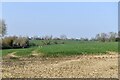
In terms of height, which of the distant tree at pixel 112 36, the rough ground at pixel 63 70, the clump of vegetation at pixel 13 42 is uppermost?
the distant tree at pixel 112 36

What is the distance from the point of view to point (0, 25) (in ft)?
155

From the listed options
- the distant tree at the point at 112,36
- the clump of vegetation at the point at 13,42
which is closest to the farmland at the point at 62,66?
the clump of vegetation at the point at 13,42

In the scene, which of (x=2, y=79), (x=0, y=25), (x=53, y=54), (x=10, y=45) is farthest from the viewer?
(x=10, y=45)

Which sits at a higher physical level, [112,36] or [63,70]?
[112,36]

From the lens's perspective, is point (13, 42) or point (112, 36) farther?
point (112, 36)

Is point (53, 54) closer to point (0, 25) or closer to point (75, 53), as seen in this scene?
point (75, 53)

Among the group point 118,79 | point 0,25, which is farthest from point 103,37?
point 118,79

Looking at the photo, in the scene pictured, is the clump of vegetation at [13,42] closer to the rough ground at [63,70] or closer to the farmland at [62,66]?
the farmland at [62,66]

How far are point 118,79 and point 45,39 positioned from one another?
199ft

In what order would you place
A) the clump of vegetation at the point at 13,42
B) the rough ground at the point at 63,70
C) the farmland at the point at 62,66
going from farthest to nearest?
1. the clump of vegetation at the point at 13,42
2. the farmland at the point at 62,66
3. the rough ground at the point at 63,70

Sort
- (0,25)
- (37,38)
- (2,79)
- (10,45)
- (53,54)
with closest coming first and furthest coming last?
(2,79), (53,54), (0,25), (10,45), (37,38)

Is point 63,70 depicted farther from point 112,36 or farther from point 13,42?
point 112,36

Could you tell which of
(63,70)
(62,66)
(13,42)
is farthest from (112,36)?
(63,70)

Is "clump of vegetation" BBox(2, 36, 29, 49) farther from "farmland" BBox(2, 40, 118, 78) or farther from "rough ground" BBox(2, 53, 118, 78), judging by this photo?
"rough ground" BBox(2, 53, 118, 78)
